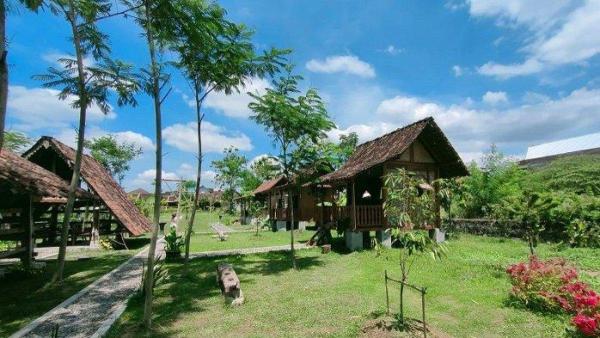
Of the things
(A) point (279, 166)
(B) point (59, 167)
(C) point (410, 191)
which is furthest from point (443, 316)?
(B) point (59, 167)

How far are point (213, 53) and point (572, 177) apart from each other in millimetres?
24913

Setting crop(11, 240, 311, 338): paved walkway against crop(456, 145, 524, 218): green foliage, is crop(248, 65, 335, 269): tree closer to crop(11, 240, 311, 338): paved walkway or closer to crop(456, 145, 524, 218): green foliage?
crop(11, 240, 311, 338): paved walkway

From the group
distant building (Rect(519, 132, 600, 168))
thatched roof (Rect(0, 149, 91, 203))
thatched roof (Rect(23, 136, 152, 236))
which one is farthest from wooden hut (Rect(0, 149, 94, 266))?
distant building (Rect(519, 132, 600, 168))

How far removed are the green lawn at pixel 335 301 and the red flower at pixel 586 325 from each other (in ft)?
1.99

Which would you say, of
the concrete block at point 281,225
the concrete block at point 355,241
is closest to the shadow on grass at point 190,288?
the concrete block at point 355,241

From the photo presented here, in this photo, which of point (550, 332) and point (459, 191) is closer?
point (550, 332)

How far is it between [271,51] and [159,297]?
24.6ft

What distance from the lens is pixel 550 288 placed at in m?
7.32

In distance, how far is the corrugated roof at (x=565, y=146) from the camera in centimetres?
4037

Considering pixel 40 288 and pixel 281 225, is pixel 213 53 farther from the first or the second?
pixel 281 225

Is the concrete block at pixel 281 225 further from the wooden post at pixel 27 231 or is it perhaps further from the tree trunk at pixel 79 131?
the tree trunk at pixel 79 131

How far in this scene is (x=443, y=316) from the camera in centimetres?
726

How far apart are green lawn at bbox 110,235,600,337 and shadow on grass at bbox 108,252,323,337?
2cm

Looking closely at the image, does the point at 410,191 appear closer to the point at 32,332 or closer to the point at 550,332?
the point at 550,332
